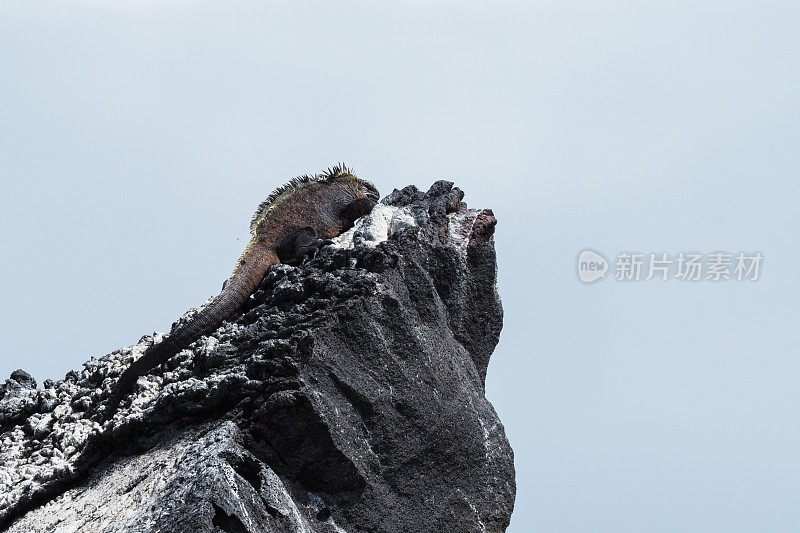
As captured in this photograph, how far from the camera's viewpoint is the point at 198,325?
260 inches

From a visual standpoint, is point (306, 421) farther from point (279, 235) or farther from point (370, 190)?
point (370, 190)

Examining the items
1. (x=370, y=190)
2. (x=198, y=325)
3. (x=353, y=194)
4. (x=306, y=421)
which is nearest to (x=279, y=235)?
(x=353, y=194)

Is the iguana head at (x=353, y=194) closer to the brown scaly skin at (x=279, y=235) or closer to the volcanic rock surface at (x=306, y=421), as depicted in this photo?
the brown scaly skin at (x=279, y=235)

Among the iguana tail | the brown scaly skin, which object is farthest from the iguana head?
the iguana tail

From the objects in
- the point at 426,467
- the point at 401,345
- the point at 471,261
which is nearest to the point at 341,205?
the point at 471,261

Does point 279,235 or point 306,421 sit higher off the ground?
point 279,235

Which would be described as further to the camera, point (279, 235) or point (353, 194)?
point (353, 194)

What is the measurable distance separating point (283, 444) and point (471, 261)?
2609 mm

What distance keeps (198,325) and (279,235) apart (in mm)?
1639

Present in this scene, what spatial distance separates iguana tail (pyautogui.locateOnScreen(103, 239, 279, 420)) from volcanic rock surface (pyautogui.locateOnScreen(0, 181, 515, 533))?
11cm

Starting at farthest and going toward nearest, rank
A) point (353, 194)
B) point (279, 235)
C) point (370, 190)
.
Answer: point (370, 190) < point (353, 194) < point (279, 235)

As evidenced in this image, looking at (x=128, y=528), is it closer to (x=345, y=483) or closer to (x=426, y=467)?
(x=345, y=483)

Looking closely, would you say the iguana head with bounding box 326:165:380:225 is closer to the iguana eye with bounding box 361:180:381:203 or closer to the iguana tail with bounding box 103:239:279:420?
the iguana eye with bounding box 361:180:381:203

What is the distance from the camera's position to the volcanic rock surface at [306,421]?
192 inches
